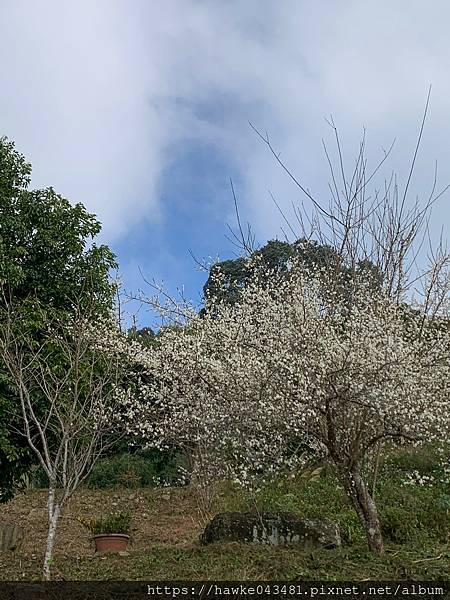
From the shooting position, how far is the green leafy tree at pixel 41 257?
24.1 feet

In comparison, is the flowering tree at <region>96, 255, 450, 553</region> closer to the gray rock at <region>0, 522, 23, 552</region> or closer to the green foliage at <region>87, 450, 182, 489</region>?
the gray rock at <region>0, 522, 23, 552</region>

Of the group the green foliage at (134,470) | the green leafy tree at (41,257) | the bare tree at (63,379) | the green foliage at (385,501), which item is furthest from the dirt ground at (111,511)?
the bare tree at (63,379)

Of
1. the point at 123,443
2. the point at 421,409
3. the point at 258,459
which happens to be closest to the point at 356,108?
the point at 421,409

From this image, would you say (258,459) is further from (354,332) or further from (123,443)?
(123,443)

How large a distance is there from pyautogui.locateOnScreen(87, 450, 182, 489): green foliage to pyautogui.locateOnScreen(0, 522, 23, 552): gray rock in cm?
350

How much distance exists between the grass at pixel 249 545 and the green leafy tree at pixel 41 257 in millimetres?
1815

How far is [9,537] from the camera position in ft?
26.9

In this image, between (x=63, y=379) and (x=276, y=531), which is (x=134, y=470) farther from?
(x=63, y=379)

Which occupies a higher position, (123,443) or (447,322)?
(447,322)

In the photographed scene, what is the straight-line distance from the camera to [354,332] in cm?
542

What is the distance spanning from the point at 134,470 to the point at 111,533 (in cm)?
421

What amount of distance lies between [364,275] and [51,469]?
13.9ft

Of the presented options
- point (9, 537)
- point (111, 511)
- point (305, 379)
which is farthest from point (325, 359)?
point (111, 511)

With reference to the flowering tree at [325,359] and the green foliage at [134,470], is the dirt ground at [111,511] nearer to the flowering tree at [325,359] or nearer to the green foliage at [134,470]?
the green foliage at [134,470]
